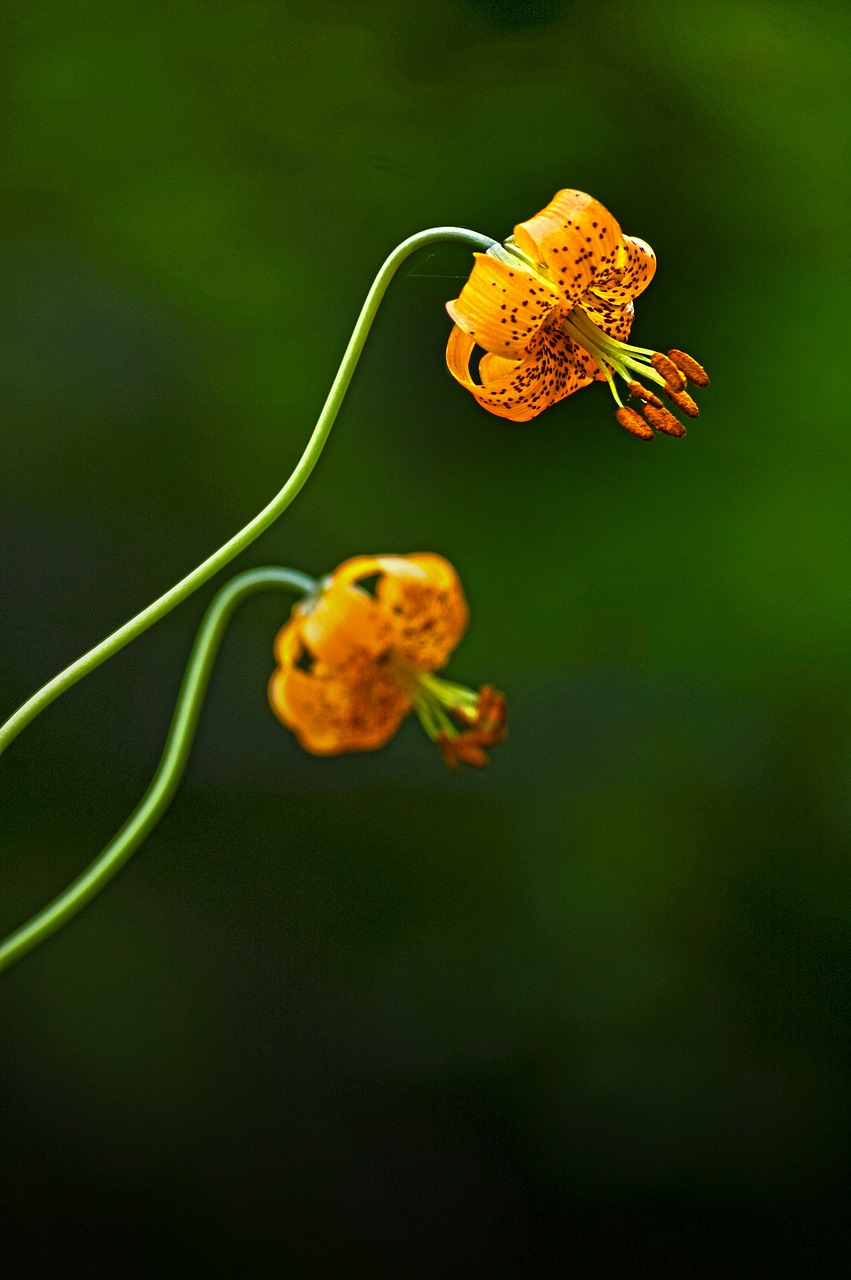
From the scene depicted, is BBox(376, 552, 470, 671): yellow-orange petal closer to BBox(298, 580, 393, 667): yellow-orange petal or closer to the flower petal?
BBox(298, 580, 393, 667): yellow-orange petal

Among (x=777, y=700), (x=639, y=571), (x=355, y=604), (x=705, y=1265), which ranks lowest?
(x=705, y=1265)

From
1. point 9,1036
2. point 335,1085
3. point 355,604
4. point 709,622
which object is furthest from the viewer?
point 709,622

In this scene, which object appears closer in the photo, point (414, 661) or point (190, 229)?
point (414, 661)

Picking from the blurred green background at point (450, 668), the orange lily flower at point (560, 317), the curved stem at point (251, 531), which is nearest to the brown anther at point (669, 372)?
the orange lily flower at point (560, 317)

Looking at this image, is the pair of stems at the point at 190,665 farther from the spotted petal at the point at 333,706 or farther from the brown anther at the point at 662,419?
the brown anther at the point at 662,419

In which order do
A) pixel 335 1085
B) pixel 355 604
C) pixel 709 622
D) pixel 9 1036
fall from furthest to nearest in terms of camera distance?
1. pixel 709 622
2. pixel 335 1085
3. pixel 9 1036
4. pixel 355 604

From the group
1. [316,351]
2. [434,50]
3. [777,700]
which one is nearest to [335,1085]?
[777,700]

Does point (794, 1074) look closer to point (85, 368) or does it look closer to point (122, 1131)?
point (122, 1131)
